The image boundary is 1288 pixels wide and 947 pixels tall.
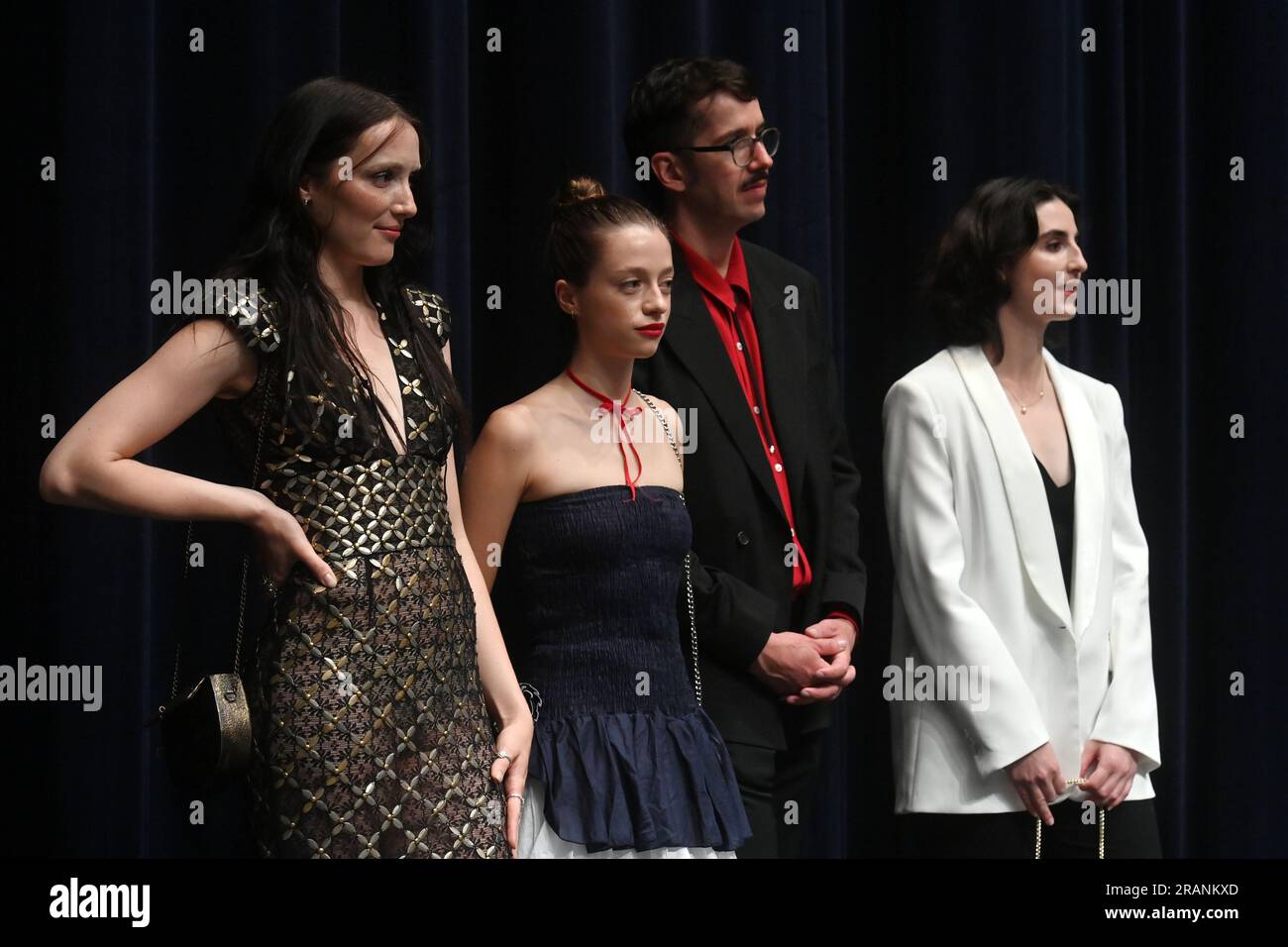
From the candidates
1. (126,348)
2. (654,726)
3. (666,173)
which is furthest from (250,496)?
(666,173)

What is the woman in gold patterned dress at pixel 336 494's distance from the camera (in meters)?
1.92

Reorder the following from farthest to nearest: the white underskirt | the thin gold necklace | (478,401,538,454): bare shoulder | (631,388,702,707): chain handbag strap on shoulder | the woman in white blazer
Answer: the thin gold necklace, the woman in white blazer, (631,388,702,707): chain handbag strap on shoulder, (478,401,538,454): bare shoulder, the white underskirt

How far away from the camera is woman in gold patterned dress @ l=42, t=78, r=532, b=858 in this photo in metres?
1.92

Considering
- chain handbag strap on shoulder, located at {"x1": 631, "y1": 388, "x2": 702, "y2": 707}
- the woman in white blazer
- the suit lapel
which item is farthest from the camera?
the woman in white blazer

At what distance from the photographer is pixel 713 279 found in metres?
2.60

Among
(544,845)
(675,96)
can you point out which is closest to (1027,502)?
(675,96)

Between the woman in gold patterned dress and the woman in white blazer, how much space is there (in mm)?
799

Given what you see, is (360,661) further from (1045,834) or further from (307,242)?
(1045,834)

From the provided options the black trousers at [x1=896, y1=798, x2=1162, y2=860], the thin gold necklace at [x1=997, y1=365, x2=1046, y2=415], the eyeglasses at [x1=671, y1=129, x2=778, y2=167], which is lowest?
the black trousers at [x1=896, y1=798, x2=1162, y2=860]

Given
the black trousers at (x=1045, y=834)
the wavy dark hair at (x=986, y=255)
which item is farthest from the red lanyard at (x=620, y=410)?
the black trousers at (x=1045, y=834)

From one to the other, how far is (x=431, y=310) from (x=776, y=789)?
89 cm

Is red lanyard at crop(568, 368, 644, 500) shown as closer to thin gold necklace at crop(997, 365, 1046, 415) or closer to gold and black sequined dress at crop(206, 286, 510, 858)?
gold and black sequined dress at crop(206, 286, 510, 858)

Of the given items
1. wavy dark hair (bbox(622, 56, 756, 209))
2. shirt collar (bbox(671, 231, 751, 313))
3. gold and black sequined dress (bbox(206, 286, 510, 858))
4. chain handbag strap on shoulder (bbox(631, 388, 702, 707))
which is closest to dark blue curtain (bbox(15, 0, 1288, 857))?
wavy dark hair (bbox(622, 56, 756, 209))

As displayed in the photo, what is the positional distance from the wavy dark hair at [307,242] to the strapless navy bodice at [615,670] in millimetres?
257
